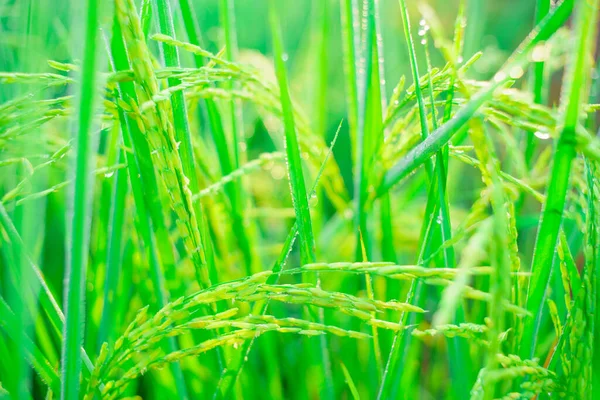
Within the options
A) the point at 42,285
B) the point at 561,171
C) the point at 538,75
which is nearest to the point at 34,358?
the point at 42,285

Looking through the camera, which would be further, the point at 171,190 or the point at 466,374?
the point at 466,374

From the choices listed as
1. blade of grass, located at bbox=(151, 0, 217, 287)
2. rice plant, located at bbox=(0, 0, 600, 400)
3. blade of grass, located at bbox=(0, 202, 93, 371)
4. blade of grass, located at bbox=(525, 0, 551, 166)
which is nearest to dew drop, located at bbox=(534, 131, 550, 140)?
rice plant, located at bbox=(0, 0, 600, 400)

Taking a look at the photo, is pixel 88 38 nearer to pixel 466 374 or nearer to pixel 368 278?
pixel 368 278

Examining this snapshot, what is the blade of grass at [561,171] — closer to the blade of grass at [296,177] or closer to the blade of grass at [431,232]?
the blade of grass at [431,232]

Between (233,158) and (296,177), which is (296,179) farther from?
(233,158)

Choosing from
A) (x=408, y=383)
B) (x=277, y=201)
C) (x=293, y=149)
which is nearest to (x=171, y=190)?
(x=293, y=149)

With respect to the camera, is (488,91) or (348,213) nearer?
(488,91)
